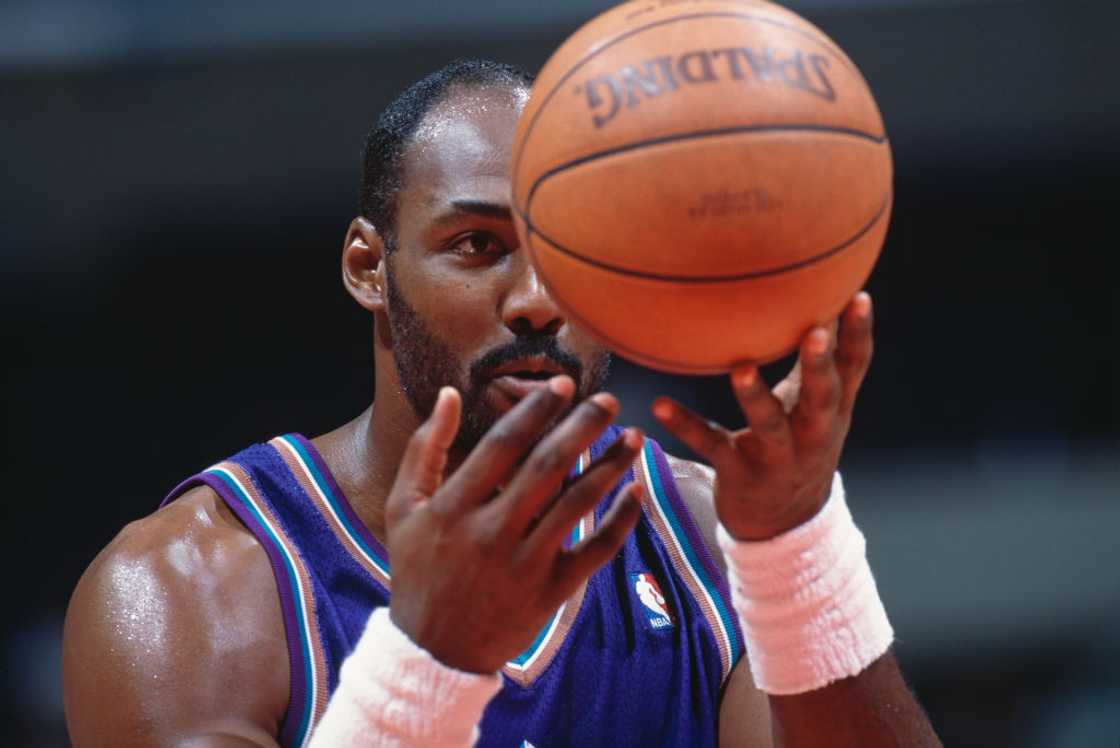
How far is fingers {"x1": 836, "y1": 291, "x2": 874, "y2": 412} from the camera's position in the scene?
1890mm

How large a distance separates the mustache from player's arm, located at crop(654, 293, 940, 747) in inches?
19.5

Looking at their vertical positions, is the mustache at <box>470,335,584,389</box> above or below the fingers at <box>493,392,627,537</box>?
below

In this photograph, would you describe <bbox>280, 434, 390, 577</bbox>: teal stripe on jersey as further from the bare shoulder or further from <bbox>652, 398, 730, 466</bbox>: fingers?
<bbox>652, 398, 730, 466</bbox>: fingers

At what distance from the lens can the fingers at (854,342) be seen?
189cm

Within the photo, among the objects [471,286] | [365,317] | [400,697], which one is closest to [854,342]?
[400,697]

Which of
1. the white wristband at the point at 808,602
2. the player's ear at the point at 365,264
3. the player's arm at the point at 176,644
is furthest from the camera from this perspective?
the player's ear at the point at 365,264

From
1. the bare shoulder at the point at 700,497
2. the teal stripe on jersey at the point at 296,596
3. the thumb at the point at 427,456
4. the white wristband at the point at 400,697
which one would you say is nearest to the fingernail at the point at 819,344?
the thumb at the point at 427,456

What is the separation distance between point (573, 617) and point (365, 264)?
822mm

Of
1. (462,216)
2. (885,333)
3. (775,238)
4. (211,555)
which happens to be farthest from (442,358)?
(885,333)

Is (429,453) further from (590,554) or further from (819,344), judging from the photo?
(819,344)

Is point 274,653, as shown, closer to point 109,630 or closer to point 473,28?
point 109,630

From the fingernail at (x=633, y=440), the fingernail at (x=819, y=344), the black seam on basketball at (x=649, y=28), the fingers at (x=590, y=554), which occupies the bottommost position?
the fingers at (x=590, y=554)

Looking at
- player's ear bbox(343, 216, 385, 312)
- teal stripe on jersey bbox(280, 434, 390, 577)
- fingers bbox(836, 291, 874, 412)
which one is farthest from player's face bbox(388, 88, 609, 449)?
fingers bbox(836, 291, 874, 412)

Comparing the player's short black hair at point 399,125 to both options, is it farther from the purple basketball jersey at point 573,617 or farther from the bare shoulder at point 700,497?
the bare shoulder at point 700,497
